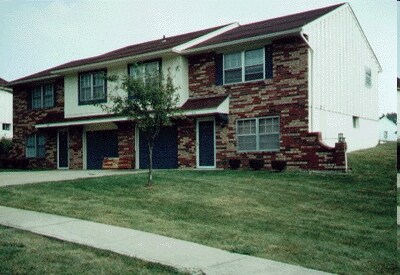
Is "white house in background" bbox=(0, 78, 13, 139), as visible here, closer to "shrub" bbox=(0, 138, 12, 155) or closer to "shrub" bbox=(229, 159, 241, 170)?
"shrub" bbox=(0, 138, 12, 155)

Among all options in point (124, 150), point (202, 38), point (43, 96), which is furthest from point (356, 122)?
point (43, 96)

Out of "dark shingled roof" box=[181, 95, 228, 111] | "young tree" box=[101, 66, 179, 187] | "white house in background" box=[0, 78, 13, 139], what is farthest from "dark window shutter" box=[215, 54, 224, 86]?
"white house in background" box=[0, 78, 13, 139]

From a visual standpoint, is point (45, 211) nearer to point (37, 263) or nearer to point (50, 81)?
point (37, 263)

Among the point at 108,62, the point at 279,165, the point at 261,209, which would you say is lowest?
the point at 261,209

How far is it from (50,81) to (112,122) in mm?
5727

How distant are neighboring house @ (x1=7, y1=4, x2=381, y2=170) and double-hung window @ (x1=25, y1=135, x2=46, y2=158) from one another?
43cm

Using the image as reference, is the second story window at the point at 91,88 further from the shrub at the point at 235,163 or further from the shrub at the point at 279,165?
the shrub at the point at 279,165

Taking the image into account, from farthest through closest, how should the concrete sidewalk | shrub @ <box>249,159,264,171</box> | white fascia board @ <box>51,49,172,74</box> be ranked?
1. white fascia board @ <box>51,49,172,74</box>
2. shrub @ <box>249,159,264,171</box>
3. the concrete sidewalk

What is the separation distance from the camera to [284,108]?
16266mm

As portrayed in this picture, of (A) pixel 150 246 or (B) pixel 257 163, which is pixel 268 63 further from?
(A) pixel 150 246

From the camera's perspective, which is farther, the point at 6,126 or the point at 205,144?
the point at 6,126

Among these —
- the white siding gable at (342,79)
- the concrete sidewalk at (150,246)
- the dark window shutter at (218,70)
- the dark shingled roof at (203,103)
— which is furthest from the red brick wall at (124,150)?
the concrete sidewalk at (150,246)

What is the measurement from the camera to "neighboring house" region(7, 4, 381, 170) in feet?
52.7

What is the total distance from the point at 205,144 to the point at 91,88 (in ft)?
23.6
